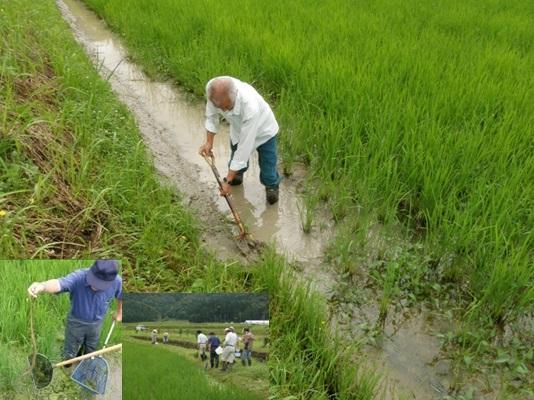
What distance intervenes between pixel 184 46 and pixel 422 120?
111 inches

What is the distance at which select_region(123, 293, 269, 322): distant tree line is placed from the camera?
1.19m

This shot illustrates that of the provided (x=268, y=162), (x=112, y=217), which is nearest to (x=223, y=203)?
(x=268, y=162)

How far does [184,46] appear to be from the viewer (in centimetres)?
526

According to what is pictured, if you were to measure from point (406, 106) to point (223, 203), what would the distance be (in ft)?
4.64

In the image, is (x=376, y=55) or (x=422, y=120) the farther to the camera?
(x=376, y=55)

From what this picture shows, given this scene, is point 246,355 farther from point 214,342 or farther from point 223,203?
point 223,203

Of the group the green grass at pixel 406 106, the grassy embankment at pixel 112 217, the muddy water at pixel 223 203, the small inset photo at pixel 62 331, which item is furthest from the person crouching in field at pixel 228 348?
the green grass at pixel 406 106

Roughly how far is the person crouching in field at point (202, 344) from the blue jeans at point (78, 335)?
432mm

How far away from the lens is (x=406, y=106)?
3541 millimetres

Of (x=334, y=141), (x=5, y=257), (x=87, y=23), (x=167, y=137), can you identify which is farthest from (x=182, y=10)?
(x=5, y=257)

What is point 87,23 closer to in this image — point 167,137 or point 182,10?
point 182,10

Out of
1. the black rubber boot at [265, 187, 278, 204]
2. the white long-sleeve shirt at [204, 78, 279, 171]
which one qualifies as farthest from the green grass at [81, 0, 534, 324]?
the white long-sleeve shirt at [204, 78, 279, 171]

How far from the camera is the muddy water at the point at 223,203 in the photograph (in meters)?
2.25

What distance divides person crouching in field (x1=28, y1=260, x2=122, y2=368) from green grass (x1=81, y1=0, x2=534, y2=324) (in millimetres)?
1604
